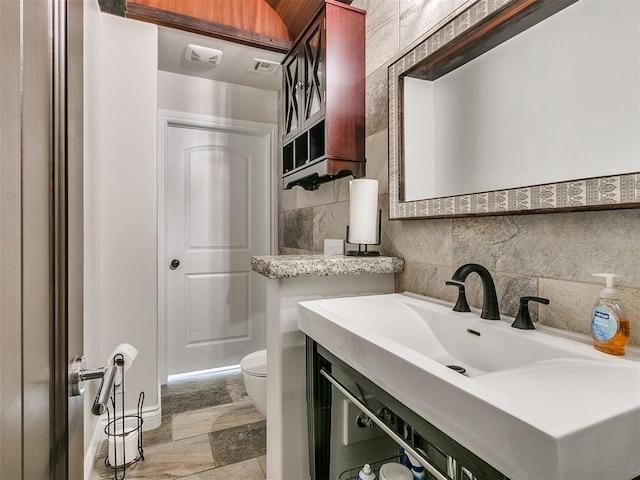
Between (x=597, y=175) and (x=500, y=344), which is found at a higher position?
(x=597, y=175)

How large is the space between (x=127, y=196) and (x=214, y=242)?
0.90 metres

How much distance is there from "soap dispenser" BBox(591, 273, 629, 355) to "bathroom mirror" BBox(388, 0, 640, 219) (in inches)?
7.1

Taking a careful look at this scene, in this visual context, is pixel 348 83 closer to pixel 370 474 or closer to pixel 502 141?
pixel 502 141

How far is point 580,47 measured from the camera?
0.82 meters

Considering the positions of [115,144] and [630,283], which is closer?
[630,283]

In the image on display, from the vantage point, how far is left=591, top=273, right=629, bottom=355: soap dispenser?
0.69 meters

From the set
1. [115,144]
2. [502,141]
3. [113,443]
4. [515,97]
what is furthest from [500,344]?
[115,144]

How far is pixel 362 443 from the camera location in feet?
3.09

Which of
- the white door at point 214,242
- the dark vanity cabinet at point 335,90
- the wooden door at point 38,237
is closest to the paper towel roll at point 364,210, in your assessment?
the dark vanity cabinet at point 335,90

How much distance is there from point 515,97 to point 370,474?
109cm

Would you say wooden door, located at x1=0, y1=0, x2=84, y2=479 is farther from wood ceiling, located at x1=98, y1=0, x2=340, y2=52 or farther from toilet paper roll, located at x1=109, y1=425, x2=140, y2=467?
wood ceiling, located at x1=98, y1=0, x2=340, y2=52

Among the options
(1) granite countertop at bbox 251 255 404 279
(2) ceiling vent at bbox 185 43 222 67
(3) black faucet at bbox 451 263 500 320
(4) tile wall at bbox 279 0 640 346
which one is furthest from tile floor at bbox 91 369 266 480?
(2) ceiling vent at bbox 185 43 222 67

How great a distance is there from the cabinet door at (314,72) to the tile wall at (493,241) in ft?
0.70

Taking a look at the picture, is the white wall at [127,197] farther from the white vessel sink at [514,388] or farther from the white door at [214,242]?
the white vessel sink at [514,388]
